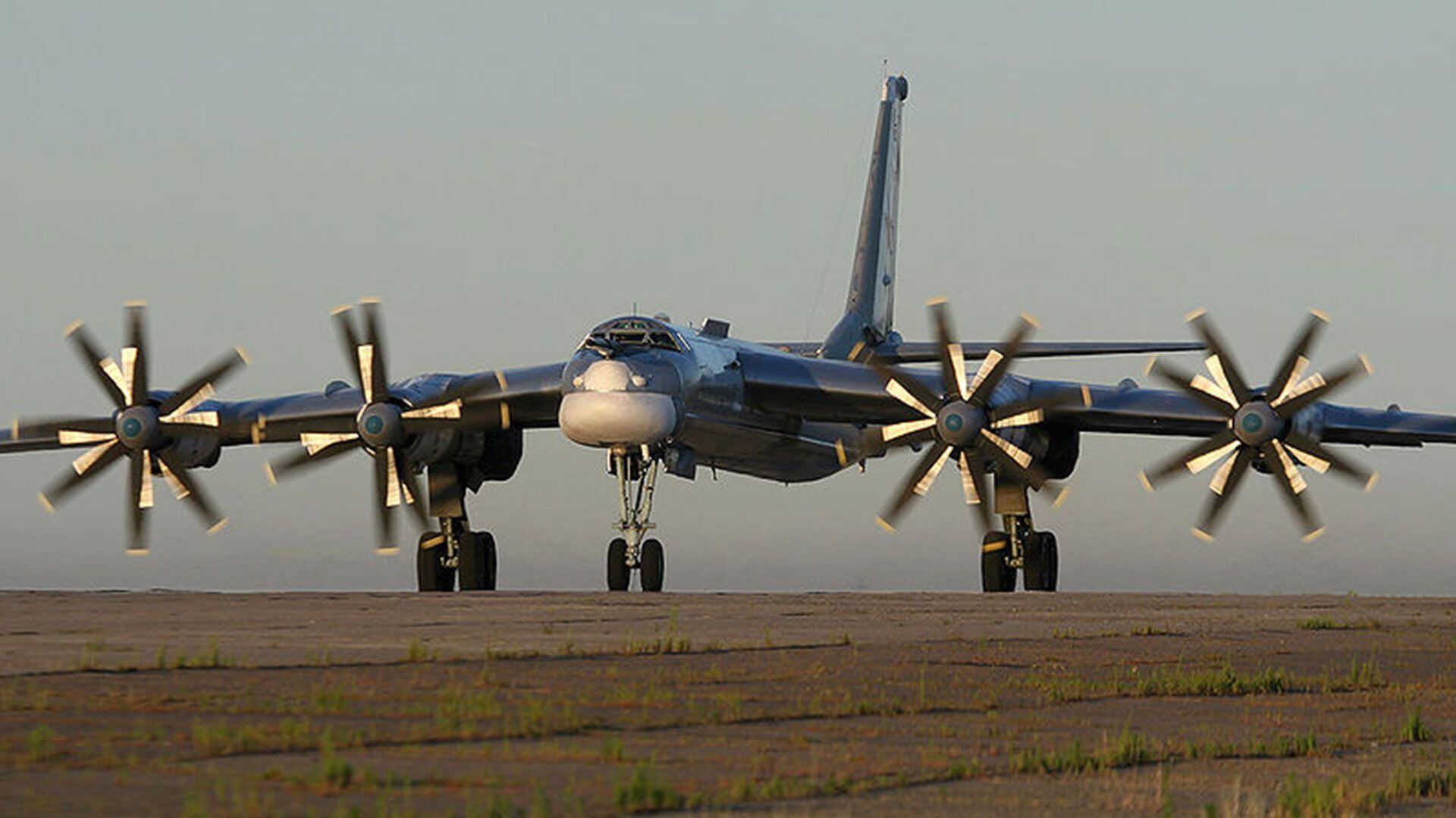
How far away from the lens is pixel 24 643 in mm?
16938

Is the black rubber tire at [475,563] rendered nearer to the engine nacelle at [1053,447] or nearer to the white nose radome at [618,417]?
the white nose radome at [618,417]

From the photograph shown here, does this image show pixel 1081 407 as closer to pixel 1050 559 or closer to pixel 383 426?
pixel 1050 559

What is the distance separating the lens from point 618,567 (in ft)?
111

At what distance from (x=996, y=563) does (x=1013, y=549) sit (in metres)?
0.41

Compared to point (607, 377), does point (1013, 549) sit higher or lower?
lower

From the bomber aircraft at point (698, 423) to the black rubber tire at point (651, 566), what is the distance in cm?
4

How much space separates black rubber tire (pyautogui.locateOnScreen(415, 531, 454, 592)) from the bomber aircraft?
1.8 inches

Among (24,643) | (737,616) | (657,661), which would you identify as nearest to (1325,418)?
(737,616)

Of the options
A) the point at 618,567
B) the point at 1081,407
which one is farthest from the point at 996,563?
the point at 618,567

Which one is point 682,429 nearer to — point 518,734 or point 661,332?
point 661,332

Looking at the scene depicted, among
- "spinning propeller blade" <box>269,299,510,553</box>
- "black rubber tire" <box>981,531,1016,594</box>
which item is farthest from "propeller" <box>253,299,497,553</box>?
"black rubber tire" <box>981,531,1016,594</box>

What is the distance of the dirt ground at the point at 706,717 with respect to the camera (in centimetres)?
940

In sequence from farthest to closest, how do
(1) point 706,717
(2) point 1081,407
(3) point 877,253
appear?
1. (3) point 877,253
2. (2) point 1081,407
3. (1) point 706,717

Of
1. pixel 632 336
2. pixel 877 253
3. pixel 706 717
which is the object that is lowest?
A: pixel 706 717
